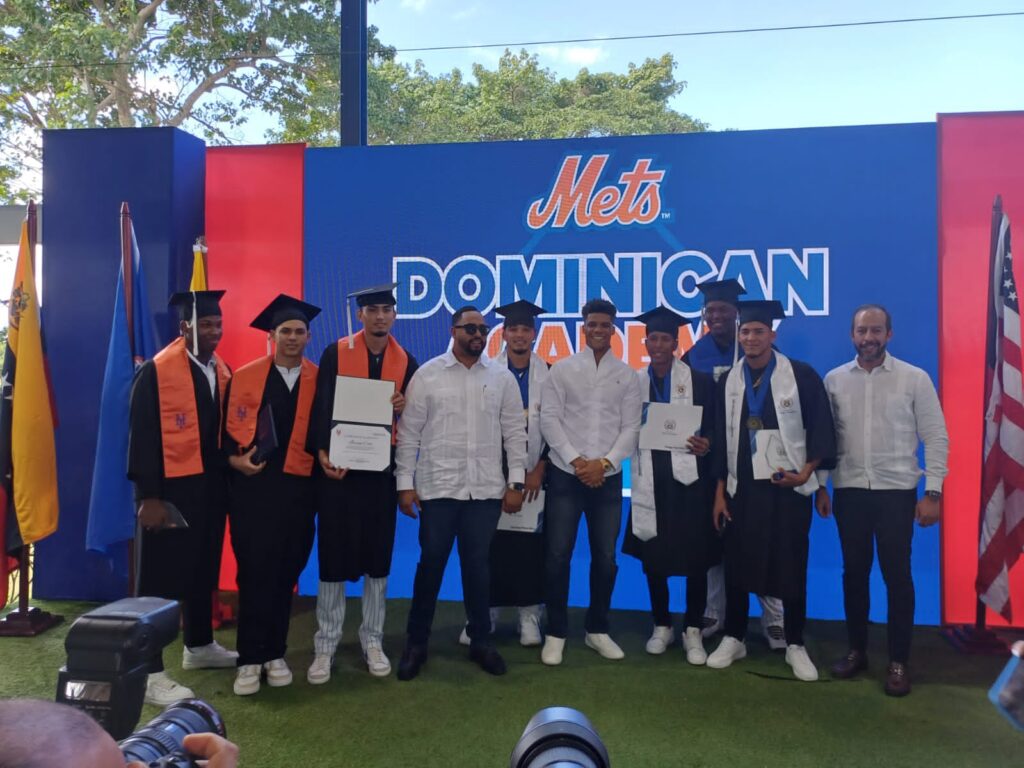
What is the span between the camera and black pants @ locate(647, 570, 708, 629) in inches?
143

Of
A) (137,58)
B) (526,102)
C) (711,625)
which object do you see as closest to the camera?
(711,625)

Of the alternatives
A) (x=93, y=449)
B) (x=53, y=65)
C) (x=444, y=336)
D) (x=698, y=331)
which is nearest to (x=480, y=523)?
(x=444, y=336)

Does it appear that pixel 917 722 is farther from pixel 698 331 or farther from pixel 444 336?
pixel 444 336

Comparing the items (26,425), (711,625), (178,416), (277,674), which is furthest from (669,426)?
(26,425)

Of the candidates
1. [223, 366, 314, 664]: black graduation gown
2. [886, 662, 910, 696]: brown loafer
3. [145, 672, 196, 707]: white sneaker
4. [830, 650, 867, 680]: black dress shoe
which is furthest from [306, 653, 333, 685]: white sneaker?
[886, 662, 910, 696]: brown loafer

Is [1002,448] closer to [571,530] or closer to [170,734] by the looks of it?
[571,530]

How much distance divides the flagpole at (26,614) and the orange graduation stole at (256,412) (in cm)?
176

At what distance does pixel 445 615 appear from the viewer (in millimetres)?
4348

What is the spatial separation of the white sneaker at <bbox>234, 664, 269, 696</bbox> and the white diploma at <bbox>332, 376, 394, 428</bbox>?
92 cm

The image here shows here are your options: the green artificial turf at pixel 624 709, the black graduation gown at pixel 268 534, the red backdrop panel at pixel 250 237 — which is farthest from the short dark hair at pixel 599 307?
the red backdrop panel at pixel 250 237

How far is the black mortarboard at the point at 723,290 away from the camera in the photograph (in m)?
3.75

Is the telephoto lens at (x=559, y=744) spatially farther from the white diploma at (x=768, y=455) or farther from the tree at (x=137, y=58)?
the tree at (x=137, y=58)

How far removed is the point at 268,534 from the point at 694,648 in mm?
1989

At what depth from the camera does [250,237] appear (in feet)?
15.3
